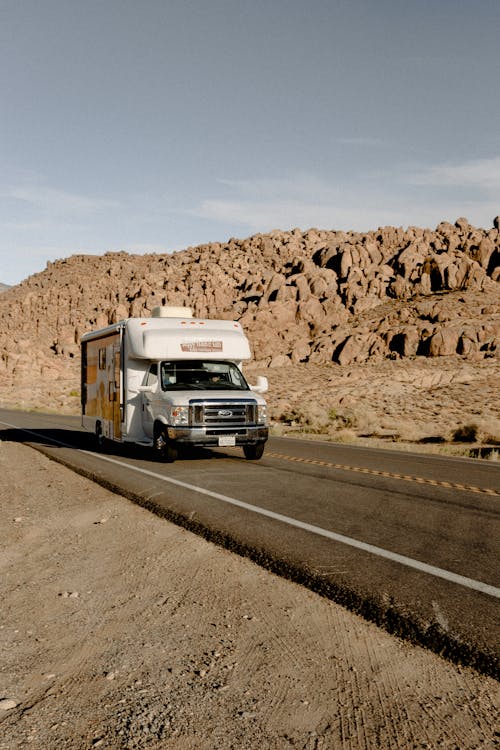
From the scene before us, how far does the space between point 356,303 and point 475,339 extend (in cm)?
1869

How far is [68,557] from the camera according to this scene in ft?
21.9

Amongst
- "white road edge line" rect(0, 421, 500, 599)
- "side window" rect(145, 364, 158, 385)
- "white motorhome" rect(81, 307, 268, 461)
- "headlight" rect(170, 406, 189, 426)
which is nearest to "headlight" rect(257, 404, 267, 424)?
"white motorhome" rect(81, 307, 268, 461)

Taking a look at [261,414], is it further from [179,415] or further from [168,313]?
[168,313]

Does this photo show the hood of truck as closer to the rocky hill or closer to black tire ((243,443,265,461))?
black tire ((243,443,265,461))

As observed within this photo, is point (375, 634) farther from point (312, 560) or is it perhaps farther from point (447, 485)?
point (447, 485)

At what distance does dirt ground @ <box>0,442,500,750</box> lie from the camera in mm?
3295

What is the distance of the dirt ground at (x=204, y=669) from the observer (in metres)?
3.29

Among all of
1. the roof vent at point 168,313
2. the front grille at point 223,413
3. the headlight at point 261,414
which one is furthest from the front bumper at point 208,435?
the roof vent at point 168,313

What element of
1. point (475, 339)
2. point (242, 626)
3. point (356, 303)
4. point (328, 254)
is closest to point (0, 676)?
point (242, 626)

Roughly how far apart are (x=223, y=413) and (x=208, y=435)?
0.55 m

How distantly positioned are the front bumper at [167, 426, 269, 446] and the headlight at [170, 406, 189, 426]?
12 cm

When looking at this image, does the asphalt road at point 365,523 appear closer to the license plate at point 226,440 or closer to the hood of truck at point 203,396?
the license plate at point 226,440

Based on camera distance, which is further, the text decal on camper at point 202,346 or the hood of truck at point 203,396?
the text decal on camper at point 202,346

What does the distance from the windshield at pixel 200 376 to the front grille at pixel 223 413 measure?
82cm
